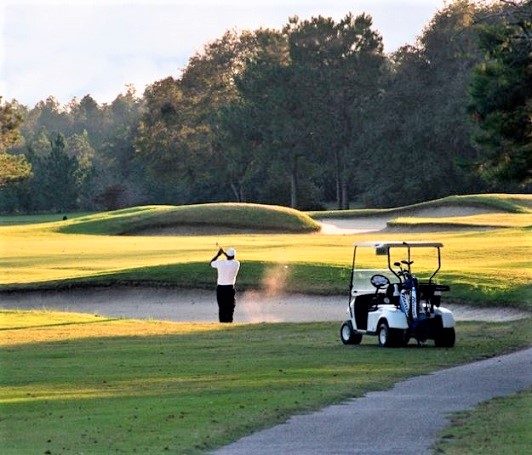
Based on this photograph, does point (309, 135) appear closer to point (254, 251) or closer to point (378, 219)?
point (378, 219)

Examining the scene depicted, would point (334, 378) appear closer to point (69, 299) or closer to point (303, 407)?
point (303, 407)

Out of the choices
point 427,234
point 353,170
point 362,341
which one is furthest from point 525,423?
point 353,170

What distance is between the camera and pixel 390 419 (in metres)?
14.2

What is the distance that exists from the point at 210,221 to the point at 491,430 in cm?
5878

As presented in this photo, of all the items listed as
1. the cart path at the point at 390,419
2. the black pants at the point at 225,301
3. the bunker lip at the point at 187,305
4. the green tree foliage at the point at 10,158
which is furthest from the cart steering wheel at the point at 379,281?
the green tree foliage at the point at 10,158

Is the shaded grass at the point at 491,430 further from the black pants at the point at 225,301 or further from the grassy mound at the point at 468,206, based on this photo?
the grassy mound at the point at 468,206

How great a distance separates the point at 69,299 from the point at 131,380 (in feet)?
63.7

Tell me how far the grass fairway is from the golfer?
1121mm

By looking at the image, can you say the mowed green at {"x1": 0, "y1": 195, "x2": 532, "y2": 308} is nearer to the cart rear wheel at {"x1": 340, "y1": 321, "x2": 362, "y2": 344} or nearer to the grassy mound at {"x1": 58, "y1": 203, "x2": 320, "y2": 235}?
the grassy mound at {"x1": 58, "y1": 203, "x2": 320, "y2": 235}

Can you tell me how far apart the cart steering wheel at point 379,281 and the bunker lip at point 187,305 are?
826 centimetres

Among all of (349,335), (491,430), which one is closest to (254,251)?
(349,335)

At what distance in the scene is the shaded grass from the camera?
1238 centimetres

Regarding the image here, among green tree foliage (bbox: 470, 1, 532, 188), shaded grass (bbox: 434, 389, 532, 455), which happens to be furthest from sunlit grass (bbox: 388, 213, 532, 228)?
shaded grass (bbox: 434, 389, 532, 455)

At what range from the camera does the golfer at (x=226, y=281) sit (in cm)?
3019
